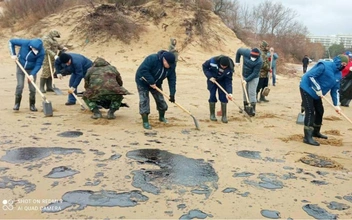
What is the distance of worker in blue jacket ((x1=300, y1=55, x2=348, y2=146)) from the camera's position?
217 inches

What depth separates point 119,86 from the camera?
258 inches

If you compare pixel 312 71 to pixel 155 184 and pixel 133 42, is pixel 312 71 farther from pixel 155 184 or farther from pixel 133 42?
pixel 133 42

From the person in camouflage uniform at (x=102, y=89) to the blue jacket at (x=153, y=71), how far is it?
0.56 meters

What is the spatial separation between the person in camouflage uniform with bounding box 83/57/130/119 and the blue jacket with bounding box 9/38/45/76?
107cm

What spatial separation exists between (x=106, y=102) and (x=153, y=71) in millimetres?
1166

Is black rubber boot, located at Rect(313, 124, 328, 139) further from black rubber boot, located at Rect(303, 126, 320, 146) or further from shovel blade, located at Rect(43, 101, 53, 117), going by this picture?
shovel blade, located at Rect(43, 101, 53, 117)

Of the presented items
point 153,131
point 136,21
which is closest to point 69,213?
point 153,131

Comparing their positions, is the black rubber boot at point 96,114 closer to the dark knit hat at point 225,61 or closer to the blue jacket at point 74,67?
the blue jacket at point 74,67

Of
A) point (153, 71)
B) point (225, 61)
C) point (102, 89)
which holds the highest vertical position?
point (225, 61)

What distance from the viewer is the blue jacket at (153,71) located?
19.5 feet

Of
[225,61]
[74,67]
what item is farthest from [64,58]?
[225,61]

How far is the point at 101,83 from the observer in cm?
638

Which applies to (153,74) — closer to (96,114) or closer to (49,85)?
(96,114)

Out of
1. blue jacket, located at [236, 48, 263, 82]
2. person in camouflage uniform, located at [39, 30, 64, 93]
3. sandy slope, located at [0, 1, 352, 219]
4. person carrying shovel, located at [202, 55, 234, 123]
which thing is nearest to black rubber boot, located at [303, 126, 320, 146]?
sandy slope, located at [0, 1, 352, 219]
